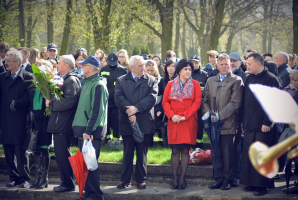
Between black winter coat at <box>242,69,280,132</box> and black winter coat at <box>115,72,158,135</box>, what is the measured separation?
155 cm

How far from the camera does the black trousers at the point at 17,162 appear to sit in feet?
18.9

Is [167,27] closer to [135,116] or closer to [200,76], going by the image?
[200,76]

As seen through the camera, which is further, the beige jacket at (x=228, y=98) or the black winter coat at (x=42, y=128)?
the black winter coat at (x=42, y=128)

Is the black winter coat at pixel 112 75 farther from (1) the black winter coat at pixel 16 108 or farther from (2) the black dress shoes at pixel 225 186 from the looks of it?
(2) the black dress shoes at pixel 225 186

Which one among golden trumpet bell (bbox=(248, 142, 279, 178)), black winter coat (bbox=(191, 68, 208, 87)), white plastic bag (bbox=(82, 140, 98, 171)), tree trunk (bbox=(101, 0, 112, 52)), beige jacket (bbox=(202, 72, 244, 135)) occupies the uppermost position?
tree trunk (bbox=(101, 0, 112, 52))

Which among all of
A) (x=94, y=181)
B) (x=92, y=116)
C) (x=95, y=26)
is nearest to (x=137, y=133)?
(x=92, y=116)

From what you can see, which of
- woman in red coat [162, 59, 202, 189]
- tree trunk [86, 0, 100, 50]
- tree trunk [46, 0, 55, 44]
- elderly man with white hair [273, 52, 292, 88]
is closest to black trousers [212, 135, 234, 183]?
woman in red coat [162, 59, 202, 189]

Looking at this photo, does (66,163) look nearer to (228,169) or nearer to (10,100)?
(10,100)

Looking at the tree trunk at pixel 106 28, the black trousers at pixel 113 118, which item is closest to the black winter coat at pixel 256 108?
the black trousers at pixel 113 118

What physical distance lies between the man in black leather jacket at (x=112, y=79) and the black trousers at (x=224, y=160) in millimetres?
2697

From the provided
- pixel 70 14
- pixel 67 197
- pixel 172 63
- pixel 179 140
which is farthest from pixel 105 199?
pixel 70 14

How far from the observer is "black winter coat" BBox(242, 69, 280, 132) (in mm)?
5137

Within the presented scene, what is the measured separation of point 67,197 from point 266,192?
3.18 m

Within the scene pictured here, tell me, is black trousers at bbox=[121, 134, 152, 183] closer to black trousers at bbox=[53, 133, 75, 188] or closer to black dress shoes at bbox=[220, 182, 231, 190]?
black trousers at bbox=[53, 133, 75, 188]
